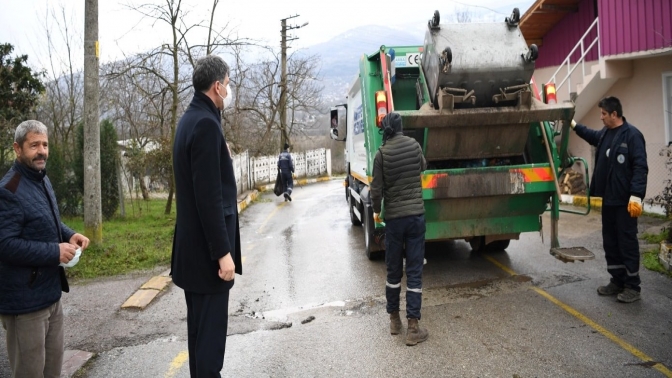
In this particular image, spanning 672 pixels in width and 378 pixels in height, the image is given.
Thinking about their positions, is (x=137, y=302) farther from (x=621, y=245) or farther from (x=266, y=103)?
(x=266, y=103)

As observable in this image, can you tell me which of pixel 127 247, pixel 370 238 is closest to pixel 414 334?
pixel 370 238

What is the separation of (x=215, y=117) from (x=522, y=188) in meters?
4.19

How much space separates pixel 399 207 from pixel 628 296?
2.55 metres

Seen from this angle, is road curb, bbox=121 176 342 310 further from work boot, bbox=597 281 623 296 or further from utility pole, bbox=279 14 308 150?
utility pole, bbox=279 14 308 150

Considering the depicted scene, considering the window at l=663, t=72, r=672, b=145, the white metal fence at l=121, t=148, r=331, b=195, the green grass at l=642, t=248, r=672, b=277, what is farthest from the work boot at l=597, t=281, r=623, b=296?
the white metal fence at l=121, t=148, r=331, b=195

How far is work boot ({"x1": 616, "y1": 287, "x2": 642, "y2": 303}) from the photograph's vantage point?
538 cm

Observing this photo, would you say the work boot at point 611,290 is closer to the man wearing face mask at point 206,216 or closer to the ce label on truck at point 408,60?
the ce label on truck at point 408,60

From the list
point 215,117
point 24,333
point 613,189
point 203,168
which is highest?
point 215,117

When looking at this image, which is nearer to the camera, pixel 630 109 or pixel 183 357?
pixel 183 357

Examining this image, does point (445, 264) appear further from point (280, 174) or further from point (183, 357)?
point (280, 174)

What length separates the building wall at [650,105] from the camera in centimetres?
1072

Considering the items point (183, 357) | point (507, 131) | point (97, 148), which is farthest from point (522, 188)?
point (97, 148)

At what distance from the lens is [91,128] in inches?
346

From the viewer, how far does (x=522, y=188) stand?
616 cm
